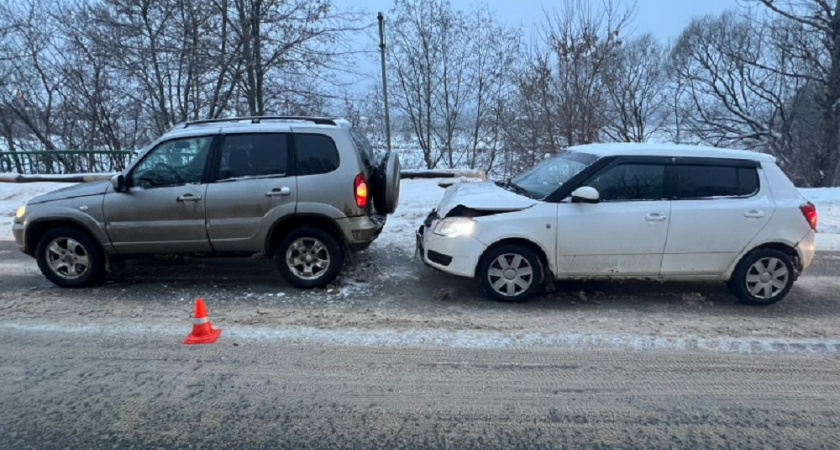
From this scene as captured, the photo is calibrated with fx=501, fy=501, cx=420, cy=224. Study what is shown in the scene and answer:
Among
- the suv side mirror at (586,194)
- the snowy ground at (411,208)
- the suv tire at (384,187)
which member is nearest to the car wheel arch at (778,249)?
the suv side mirror at (586,194)

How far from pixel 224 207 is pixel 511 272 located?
10.3 feet

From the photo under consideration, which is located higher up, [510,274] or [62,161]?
[62,161]

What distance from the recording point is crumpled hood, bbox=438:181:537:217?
16.9 ft

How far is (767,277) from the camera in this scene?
5098mm

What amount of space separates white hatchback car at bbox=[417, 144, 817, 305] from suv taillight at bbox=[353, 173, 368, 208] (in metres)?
1.00

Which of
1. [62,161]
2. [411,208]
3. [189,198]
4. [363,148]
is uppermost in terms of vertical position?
[62,161]

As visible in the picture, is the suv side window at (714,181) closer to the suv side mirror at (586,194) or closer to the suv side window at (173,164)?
the suv side mirror at (586,194)

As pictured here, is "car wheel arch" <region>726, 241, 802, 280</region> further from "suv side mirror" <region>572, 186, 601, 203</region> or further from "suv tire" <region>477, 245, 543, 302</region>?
"suv tire" <region>477, 245, 543, 302</region>

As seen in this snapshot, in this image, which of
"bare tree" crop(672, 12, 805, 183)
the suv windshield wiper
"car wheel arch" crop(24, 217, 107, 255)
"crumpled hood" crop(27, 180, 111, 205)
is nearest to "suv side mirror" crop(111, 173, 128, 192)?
"crumpled hood" crop(27, 180, 111, 205)

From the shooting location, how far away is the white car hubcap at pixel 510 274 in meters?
5.11

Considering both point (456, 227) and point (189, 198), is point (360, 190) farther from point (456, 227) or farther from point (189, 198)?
point (189, 198)

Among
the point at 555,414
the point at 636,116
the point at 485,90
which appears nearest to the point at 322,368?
the point at 555,414

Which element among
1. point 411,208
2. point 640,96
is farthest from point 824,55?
point 411,208

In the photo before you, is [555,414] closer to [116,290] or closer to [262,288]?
[262,288]
